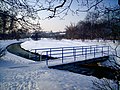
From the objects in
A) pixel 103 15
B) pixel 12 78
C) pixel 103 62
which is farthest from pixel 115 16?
pixel 103 62

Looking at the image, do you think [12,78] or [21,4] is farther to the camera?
[12,78]

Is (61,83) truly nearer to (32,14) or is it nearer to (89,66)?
(32,14)

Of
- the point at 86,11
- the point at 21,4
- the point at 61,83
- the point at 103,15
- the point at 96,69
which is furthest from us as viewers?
the point at 96,69

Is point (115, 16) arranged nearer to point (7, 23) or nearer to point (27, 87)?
point (7, 23)

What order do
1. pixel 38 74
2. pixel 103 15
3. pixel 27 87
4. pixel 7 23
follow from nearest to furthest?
1. pixel 103 15
2. pixel 7 23
3. pixel 27 87
4. pixel 38 74

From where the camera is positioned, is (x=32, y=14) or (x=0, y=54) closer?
(x=32, y=14)

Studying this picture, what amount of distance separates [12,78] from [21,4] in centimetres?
538

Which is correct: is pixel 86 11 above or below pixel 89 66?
above

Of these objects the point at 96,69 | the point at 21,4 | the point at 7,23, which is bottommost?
the point at 96,69

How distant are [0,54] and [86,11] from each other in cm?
1300

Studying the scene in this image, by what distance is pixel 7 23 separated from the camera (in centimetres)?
466

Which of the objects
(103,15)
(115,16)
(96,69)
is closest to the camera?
(115,16)

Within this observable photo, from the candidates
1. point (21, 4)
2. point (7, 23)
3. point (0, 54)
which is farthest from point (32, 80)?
point (0, 54)

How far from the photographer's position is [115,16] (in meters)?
3.14
